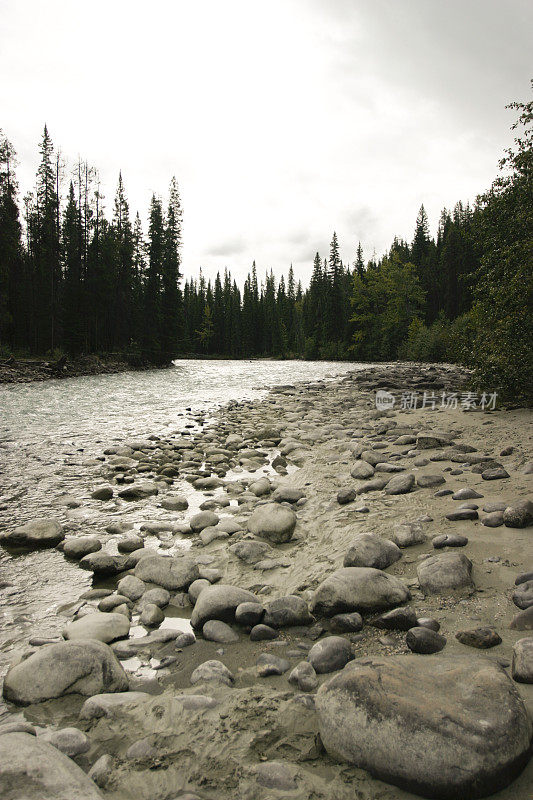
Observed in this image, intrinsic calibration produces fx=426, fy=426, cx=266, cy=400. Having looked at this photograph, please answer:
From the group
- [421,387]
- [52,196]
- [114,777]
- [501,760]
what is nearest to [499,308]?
[421,387]

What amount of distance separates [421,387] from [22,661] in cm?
1448

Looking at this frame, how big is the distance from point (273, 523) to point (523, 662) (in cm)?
235

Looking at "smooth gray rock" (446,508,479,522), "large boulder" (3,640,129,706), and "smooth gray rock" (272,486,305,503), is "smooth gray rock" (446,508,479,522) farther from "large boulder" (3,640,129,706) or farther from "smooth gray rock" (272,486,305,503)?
"large boulder" (3,640,129,706)

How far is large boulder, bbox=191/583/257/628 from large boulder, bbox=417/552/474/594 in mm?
1027

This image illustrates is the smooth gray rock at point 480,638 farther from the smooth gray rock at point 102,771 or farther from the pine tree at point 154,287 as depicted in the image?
the pine tree at point 154,287

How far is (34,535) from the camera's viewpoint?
3.68 m

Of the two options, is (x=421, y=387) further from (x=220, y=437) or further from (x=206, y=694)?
(x=206, y=694)

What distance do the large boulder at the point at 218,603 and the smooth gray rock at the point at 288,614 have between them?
180mm

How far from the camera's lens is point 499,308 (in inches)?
313

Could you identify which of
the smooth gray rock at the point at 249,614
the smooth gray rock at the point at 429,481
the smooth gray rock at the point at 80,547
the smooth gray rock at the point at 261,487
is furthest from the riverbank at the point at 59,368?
the smooth gray rock at the point at 249,614

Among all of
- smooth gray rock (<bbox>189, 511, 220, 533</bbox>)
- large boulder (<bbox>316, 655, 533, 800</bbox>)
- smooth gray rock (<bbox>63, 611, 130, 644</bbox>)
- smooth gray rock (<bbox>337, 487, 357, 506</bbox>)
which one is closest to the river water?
smooth gray rock (<bbox>63, 611, 130, 644</bbox>)

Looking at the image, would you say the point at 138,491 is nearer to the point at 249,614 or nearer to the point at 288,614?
Result: the point at 249,614

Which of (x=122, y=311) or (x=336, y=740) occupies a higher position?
(x=122, y=311)

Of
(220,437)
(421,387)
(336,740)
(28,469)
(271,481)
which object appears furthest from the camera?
(421,387)
